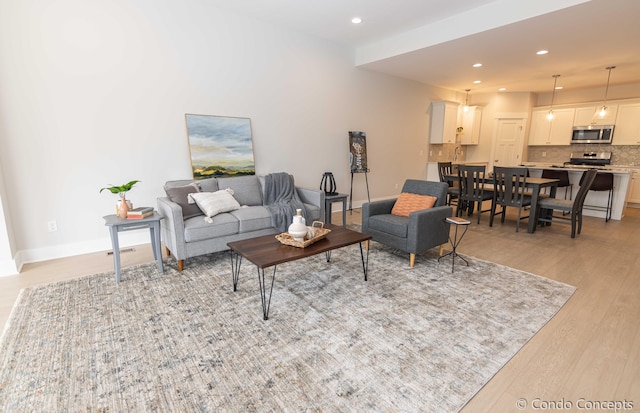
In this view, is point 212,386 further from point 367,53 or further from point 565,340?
point 367,53

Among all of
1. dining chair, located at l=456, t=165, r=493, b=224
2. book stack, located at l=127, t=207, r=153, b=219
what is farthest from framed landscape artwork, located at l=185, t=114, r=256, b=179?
dining chair, located at l=456, t=165, r=493, b=224

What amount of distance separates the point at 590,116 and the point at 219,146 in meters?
8.51

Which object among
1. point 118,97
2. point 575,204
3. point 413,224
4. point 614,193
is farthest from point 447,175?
point 118,97

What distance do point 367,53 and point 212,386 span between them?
5419mm

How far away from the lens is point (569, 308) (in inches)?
94.9

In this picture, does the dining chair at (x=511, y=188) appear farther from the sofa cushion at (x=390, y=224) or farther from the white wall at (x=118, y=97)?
the white wall at (x=118, y=97)

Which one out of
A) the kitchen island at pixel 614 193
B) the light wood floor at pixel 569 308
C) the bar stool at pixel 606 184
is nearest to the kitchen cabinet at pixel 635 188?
the kitchen island at pixel 614 193

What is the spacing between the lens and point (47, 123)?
3.20m

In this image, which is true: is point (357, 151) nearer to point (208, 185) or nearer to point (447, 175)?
point (447, 175)

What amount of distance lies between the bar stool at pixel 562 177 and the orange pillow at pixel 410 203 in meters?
3.72

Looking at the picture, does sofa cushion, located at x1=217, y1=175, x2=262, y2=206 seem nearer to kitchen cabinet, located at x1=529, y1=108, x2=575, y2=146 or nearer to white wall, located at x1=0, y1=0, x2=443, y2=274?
white wall, located at x1=0, y1=0, x2=443, y2=274

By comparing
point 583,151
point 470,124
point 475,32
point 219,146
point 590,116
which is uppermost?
point 475,32

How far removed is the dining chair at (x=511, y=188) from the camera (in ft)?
14.9

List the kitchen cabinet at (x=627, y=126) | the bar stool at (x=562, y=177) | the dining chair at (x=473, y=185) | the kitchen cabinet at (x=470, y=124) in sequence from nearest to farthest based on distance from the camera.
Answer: the dining chair at (x=473, y=185) → the bar stool at (x=562, y=177) → the kitchen cabinet at (x=627, y=126) → the kitchen cabinet at (x=470, y=124)
